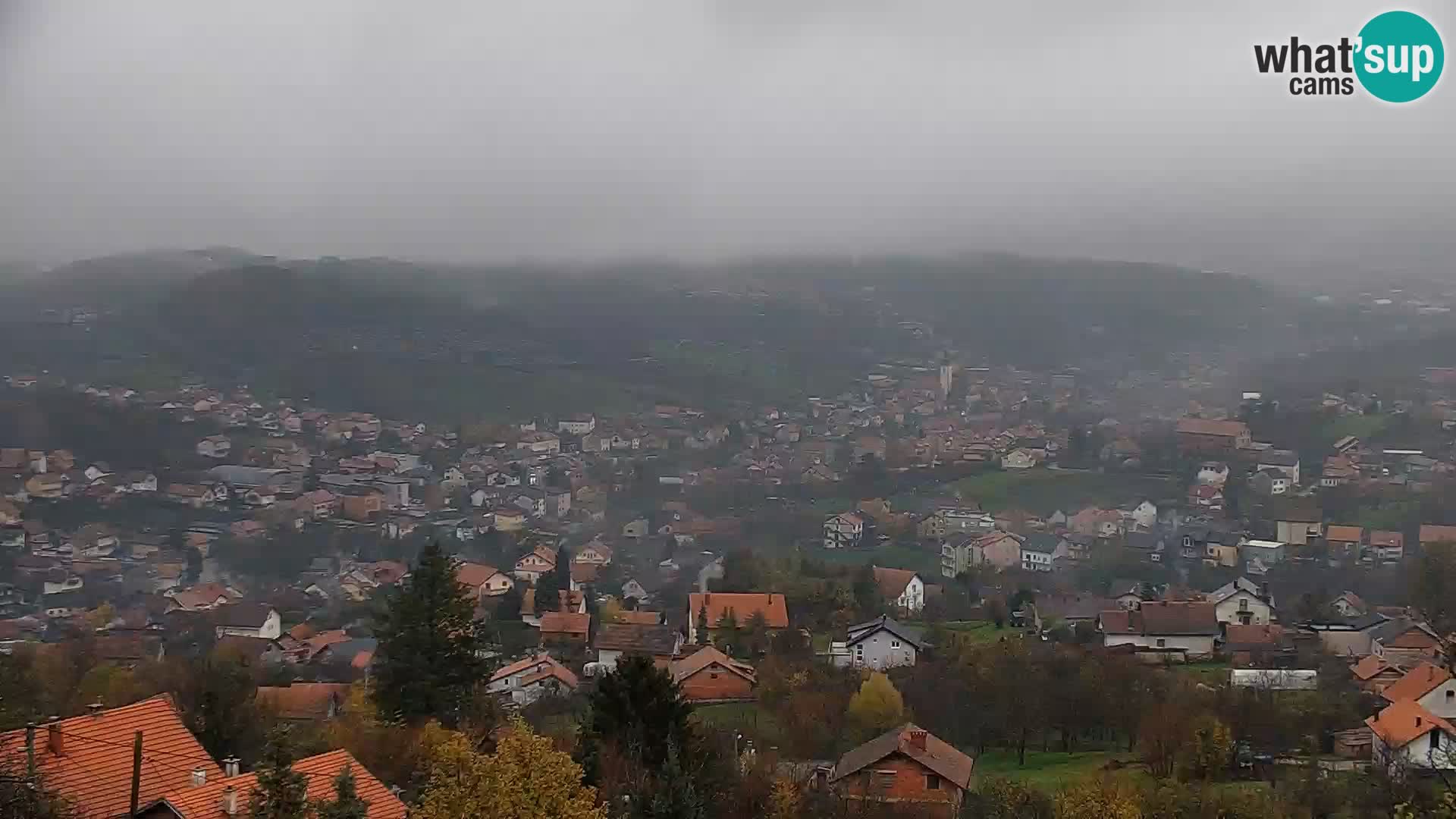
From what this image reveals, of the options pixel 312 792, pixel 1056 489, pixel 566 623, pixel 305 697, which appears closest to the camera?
pixel 312 792

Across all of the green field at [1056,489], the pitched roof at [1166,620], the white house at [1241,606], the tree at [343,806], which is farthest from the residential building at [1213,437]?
the tree at [343,806]

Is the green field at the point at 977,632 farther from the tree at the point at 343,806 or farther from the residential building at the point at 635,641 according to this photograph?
the tree at the point at 343,806

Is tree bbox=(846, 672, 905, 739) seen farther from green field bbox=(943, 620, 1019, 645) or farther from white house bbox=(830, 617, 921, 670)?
green field bbox=(943, 620, 1019, 645)

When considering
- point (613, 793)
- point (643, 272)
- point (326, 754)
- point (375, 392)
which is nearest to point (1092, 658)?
point (613, 793)

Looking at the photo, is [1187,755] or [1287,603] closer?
[1187,755]

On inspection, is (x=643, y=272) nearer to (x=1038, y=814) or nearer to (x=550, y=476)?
(x=550, y=476)

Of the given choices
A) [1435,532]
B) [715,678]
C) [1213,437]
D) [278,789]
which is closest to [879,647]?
[715,678]

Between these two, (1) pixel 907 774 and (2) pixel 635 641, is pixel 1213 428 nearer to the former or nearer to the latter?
(2) pixel 635 641

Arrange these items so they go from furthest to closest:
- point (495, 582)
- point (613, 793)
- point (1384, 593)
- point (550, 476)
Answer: point (550, 476), point (495, 582), point (1384, 593), point (613, 793)

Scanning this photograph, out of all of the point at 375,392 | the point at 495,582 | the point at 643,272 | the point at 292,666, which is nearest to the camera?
the point at 292,666
